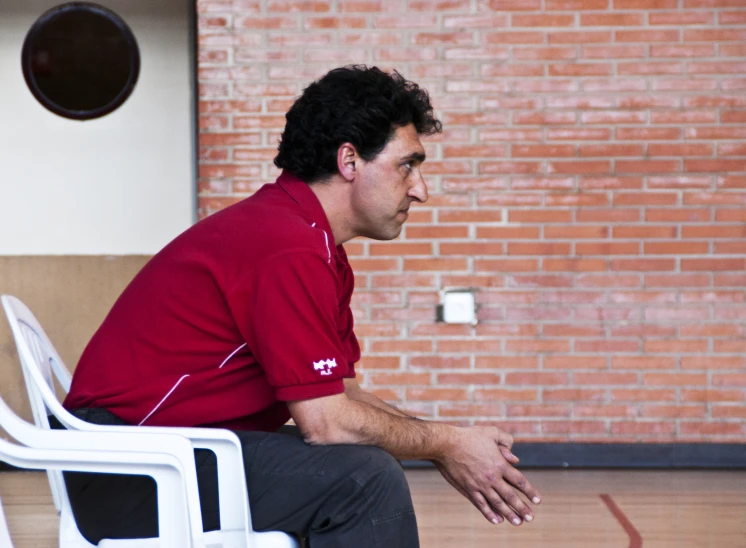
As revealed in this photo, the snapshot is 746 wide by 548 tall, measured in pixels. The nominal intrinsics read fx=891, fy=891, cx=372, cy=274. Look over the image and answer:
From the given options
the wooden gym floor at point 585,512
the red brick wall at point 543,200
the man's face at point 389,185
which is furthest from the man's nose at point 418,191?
the red brick wall at point 543,200

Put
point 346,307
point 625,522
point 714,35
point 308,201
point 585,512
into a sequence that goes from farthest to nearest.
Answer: point 714,35
point 585,512
point 625,522
point 346,307
point 308,201

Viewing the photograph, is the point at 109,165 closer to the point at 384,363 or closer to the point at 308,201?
the point at 384,363

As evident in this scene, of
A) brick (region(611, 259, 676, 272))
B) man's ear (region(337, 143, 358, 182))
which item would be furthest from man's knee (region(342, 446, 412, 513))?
brick (region(611, 259, 676, 272))

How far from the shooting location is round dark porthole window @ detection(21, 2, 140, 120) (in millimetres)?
3867

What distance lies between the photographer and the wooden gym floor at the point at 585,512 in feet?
9.03

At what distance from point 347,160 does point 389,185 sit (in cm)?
10

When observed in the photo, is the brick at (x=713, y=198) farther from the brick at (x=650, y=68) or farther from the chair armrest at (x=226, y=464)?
the chair armrest at (x=226, y=464)

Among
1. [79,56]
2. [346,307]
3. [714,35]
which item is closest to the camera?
[346,307]

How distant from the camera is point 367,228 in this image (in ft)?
6.10

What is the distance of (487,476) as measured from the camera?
65.0 inches

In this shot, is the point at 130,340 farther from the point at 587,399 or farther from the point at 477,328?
the point at 587,399

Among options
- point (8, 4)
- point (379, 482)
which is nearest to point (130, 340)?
point (379, 482)

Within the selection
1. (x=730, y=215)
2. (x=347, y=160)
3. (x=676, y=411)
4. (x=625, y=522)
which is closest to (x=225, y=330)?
(x=347, y=160)

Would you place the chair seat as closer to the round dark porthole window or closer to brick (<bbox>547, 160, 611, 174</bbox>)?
brick (<bbox>547, 160, 611, 174</bbox>)
